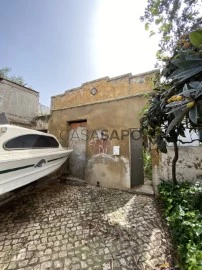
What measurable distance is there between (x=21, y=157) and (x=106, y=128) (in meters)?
3.22

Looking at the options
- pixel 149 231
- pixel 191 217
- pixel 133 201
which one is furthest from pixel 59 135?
pixel 191 217

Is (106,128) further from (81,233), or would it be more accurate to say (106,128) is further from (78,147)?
(81,233)

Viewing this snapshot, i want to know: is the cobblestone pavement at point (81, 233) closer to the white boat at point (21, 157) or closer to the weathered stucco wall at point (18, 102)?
the white boat at point (21, 157)

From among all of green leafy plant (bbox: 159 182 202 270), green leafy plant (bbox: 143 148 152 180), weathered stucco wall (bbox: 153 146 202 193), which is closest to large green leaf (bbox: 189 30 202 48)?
green leafy plant (bbox: 159 182 202 270)

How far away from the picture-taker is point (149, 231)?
3.10 m

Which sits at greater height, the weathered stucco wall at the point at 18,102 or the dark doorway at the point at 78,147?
the weathered stucco wall at the point at 18,102

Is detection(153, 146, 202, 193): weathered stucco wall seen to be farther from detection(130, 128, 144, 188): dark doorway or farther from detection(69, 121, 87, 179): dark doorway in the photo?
detection(69, 121, 87, 179): dark doorway

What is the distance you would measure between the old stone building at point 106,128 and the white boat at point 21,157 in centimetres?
178

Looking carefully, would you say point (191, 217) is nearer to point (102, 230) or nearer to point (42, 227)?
point (102, 230)

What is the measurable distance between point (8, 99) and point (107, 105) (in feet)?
18.3

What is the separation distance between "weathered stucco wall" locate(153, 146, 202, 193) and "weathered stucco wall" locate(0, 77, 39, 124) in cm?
745

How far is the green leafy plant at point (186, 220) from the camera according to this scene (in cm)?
195

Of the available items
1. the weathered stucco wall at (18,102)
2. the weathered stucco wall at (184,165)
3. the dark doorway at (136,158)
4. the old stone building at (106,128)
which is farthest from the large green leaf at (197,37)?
the weathered stucco wall at (18,102)

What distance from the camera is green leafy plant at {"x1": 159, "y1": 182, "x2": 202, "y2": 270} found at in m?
1.95
